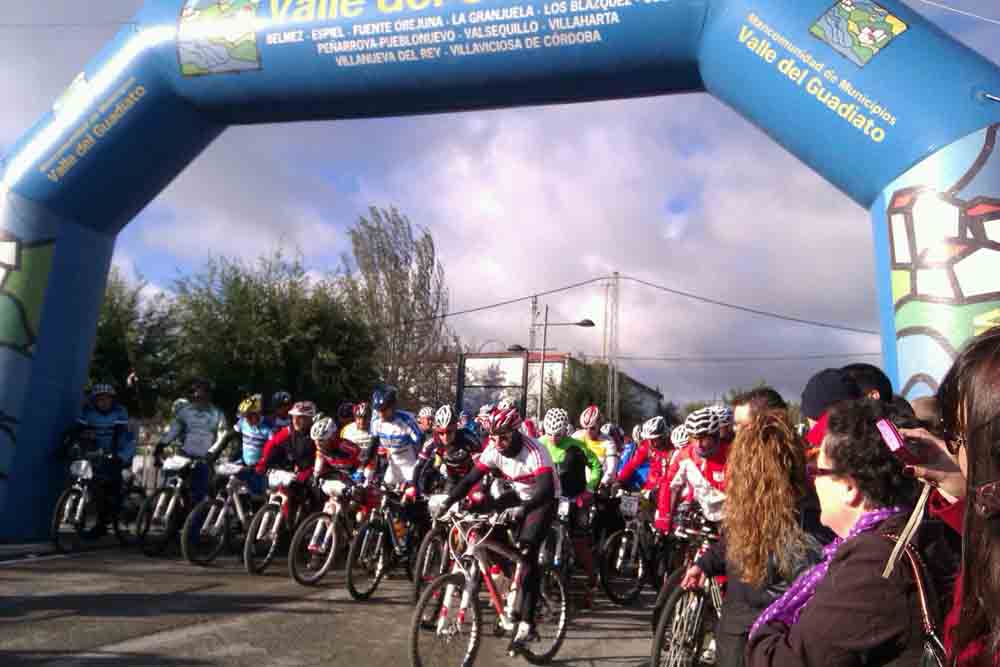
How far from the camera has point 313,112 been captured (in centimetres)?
964

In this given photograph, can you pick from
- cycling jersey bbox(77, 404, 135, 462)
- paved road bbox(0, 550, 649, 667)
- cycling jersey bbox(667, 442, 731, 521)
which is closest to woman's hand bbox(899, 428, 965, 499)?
cycling jersey bbox(667, 442, 731, 521)

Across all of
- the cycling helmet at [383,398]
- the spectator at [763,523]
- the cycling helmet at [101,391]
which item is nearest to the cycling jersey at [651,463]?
the cycling helmet at [383,398]

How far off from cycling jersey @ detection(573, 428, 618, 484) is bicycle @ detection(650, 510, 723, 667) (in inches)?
233

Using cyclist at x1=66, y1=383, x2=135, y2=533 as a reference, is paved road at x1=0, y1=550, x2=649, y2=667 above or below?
below

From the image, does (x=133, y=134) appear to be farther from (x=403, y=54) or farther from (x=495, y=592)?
(x=495, y=592)

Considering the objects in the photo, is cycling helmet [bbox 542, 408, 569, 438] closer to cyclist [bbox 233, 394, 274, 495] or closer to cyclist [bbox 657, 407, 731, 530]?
cyclist [bbox 657, 407, 731, 530]

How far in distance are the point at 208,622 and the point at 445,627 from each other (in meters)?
2.46

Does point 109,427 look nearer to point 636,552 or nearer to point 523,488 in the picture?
point 523,488

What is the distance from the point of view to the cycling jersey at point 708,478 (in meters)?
6.46

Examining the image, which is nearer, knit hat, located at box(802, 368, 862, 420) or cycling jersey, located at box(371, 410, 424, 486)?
knit hat, located at box(802, 368, 862, 420)

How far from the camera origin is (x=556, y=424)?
10.1 m

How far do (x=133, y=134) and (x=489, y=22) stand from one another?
15.0ft

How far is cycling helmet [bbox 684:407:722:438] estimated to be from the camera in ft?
20.3

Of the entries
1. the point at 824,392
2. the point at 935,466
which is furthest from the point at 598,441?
the point at 935,466
